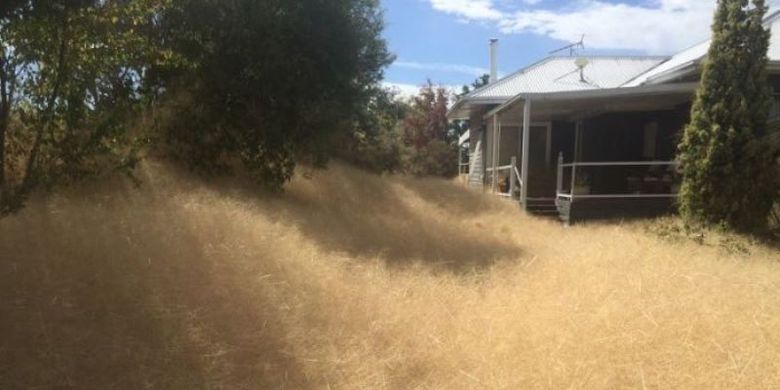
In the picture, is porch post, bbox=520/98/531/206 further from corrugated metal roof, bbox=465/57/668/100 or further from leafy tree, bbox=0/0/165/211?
leafy tree, bbox=0/0/165/211

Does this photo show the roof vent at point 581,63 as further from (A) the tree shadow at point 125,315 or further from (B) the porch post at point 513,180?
(A) the tree shadow at point 125,315

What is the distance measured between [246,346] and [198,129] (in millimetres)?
6514

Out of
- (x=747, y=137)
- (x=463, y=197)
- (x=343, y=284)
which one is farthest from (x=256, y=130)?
(x=747, y=137)

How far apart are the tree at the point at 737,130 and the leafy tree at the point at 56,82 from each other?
9.23 meters

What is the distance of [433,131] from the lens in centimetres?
3359

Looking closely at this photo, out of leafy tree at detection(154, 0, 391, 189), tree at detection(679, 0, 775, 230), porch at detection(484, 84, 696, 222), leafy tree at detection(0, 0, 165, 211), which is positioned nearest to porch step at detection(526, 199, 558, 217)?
porch at detection(484, 84, 696, 222)

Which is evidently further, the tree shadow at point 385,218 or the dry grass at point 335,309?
the tree shadow at point 385,218

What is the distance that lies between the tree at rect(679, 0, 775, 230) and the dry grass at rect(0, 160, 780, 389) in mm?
2071

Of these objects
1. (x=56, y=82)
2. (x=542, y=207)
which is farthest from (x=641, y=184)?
(x=56, y=82)

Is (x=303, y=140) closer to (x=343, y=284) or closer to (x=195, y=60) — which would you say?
(x=195, y=60)

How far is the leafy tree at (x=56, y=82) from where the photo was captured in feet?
15.5

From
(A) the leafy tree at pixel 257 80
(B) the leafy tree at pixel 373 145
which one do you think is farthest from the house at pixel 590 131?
(A) the leafy tree at pixel 257 80

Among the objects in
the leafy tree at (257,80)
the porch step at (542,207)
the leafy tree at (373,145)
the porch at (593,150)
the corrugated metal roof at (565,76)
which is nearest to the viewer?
the leafy tree at (257,80)

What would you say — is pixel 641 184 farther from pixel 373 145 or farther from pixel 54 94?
pixel 54 94
